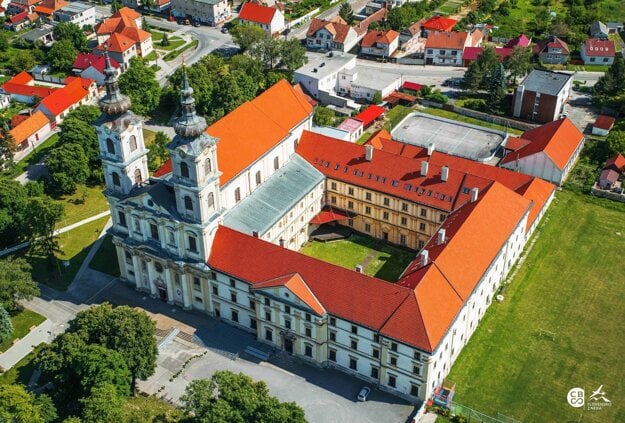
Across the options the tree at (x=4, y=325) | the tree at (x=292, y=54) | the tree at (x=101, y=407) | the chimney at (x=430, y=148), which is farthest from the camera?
the tree at (x=292, y=54)

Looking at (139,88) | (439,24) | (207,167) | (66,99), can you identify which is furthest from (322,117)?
(439,24)

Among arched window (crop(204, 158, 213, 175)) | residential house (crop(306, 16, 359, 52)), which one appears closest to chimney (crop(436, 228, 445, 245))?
arched window (crop(204, 158, 213, 175))

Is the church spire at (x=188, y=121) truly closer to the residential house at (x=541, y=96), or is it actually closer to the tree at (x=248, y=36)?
the residential house at (x=541, y=96)

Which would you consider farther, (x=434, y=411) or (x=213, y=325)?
(x=213, y=325)

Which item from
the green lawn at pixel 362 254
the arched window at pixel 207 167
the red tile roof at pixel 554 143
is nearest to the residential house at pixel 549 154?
the red tile roof at pixel 554 143

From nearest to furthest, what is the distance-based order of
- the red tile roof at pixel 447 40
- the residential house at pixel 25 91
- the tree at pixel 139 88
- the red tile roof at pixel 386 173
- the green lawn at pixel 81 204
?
1. the red tile roof at pixel 386 173
2. the green lawn at pixel 81 204
3. the tree at pixel 139 88
4. the residential house at pixel 25 91
5. the red tile roof at pixel 447 40

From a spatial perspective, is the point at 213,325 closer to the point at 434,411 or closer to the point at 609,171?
the point at 434,411

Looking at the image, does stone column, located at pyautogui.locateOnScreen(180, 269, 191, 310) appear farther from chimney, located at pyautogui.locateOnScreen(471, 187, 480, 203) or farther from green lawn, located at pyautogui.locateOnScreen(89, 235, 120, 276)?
chimney, located at pyautogui.locateOnScreen(471, 187, 480, 203)

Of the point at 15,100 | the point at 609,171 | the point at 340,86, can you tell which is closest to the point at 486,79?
the point at 340,86
